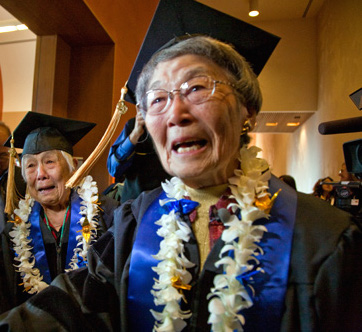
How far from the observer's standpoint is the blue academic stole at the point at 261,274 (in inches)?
30.3

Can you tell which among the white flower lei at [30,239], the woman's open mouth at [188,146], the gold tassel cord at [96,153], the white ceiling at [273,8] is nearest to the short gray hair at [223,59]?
the woman's open mouth at [188,146]

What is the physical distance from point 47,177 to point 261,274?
1.34 m

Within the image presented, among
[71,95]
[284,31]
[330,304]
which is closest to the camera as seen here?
[330,304]

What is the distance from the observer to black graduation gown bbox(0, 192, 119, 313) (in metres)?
1.56

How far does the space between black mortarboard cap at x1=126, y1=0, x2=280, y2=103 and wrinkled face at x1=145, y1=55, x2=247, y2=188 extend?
24 cm

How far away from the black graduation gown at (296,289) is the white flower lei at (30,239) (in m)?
0.63

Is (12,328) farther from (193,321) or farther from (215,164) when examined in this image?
(215,164)

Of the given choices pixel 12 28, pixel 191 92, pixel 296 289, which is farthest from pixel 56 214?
pixel 12 28

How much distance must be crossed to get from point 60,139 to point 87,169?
37cm

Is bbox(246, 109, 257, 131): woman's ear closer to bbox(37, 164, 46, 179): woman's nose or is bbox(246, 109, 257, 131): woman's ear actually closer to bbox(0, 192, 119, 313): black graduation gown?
bbox(0, 192, 119, 313): black graduation gown

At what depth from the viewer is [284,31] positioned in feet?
21.9

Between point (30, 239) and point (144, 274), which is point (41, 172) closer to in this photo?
point (30, 239)

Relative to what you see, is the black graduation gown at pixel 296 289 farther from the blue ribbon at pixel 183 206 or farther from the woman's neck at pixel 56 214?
the woman's neck at pixel 56 214

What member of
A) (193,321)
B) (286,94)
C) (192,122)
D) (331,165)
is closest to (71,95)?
(192,122)
